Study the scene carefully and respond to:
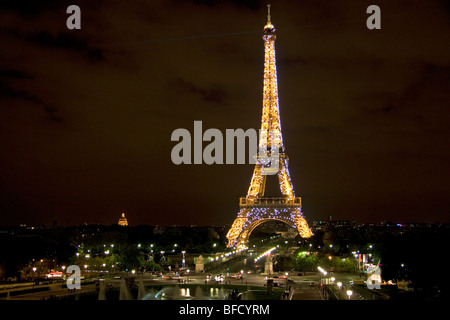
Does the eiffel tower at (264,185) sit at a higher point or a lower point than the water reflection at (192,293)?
higher

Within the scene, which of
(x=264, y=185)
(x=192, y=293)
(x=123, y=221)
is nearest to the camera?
(x=192, y=293)

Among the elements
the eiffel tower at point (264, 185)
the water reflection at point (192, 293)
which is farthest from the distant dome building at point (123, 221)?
the water reflection at point (192, 293)

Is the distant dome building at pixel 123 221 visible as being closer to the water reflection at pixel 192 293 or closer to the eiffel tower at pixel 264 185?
the eiffel tower at pixel 264 185

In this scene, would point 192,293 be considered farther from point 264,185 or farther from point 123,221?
point 123,221

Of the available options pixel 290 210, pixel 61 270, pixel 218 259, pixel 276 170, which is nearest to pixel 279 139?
pixel 276 170

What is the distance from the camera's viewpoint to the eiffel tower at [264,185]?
67.6m

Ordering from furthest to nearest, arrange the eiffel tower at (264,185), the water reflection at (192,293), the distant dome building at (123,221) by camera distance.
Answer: the distant dome building at (123,221) → the eiffel tower at (264,185) → the water reflection at (192,293)

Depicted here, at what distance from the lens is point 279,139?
68000 mm

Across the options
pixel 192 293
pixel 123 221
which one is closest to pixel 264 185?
pixel 192 293

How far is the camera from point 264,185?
71.2 meters

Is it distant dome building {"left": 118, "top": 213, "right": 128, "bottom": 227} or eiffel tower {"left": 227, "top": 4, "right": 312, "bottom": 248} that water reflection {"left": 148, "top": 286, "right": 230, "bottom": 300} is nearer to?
eiffel tower {"left": 227, "top": 4, "right": 312, "bottom": 248}

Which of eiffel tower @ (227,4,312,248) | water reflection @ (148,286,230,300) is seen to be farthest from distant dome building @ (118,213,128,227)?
water reflection @ (148,286,230,300)

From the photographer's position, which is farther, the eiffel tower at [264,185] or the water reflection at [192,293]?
the eiffel tower at [264,185]
